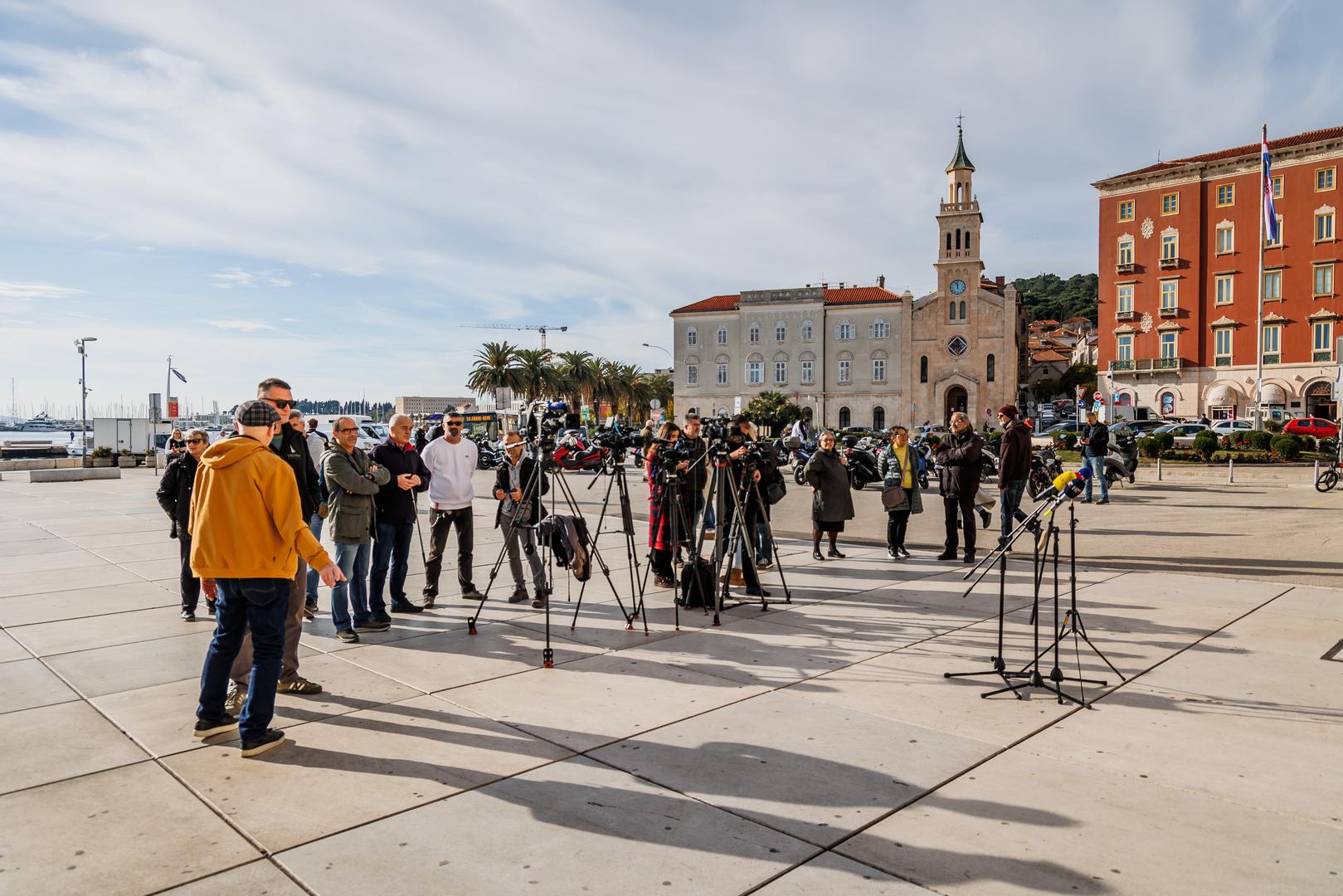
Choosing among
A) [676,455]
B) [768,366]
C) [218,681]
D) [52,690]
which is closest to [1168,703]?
[676,455]

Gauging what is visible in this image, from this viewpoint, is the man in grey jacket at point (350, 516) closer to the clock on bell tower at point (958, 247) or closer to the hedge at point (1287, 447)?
the hedge at point (1287, 447)

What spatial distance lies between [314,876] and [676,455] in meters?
5.27

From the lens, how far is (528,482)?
26.1 feet

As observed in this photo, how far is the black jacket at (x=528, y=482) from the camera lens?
773 cm

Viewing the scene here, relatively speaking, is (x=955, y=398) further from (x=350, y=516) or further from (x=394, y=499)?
(x=350, y=516)

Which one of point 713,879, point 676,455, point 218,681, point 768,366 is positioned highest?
point 768,366

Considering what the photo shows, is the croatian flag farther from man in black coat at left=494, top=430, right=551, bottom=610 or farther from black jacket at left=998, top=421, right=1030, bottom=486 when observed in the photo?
man in black coat at left=494, top=430, right=551, bottom=610

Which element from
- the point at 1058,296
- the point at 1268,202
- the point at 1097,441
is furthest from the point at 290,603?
the point at 1058,296

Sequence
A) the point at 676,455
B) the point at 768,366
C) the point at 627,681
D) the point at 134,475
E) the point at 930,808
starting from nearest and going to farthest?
the point at 930,808
the point at 627,681
the point at 676,455
the point at 134,475
the point at 768,366

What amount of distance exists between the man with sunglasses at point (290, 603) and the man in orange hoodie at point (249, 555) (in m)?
0.26

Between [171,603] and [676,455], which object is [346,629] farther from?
[676,455]

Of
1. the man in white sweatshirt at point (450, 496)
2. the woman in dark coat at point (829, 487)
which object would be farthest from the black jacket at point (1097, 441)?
the man in white sweatshirt at point (450, 496)

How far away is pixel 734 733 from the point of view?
4.83 m

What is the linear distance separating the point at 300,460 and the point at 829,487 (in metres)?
6.69
